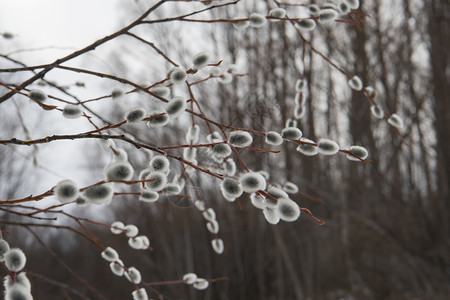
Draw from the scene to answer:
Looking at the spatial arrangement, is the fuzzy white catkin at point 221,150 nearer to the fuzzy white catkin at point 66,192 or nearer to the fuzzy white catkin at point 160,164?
the fuzzy white catkin at point 160,164

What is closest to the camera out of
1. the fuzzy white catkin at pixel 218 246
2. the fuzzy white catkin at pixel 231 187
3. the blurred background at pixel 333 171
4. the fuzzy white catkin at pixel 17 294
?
the fuzzy white catkin at pixel 17 294

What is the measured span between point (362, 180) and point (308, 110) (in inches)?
40.7

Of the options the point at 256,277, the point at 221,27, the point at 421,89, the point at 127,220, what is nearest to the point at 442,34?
the point at 421,89

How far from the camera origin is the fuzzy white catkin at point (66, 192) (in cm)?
59

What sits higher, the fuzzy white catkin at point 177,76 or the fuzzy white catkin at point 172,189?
the fuzzy white catkin at point 177,76

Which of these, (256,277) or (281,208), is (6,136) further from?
(281,208)

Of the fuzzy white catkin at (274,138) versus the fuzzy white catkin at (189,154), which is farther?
the fuzzy white catkin at (189,154)

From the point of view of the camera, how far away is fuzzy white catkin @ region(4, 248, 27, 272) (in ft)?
1.98

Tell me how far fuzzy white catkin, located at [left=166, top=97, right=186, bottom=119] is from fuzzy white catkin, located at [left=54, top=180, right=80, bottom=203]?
219 mm

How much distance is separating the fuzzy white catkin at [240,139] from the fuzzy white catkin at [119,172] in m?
0.21

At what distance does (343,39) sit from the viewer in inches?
159

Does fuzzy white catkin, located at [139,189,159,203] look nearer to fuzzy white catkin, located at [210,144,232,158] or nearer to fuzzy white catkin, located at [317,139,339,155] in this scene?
fuzzy white catkin, located at [210,144,232,158]

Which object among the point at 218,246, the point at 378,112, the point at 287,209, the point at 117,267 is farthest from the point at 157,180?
the point at 378,112

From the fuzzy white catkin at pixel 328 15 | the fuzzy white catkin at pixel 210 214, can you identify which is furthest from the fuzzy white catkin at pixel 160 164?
the fuzzy white catkin at pixel 328 15
